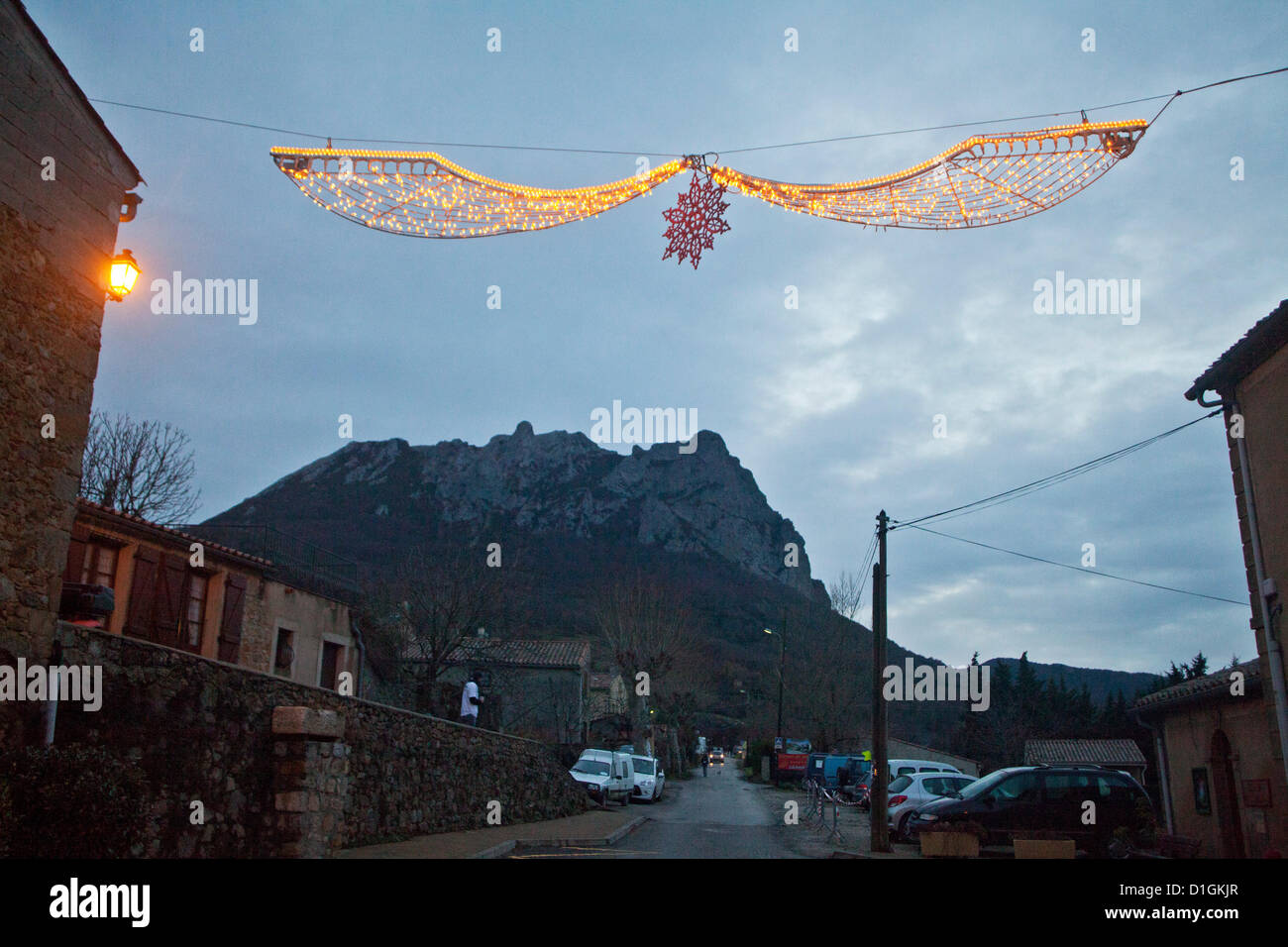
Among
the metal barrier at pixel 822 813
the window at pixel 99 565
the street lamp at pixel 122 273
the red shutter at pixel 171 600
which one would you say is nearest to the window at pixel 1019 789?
the metal barrier at pixel 822 813

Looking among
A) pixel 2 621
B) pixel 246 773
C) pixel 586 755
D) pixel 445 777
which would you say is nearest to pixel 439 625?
pixel 586 755

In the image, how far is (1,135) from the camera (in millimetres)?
8016

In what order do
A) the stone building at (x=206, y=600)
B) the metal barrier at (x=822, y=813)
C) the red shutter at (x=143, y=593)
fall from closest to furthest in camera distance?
1. the stone building at (x=206, y=600)
2. the red shutter at (x=143, y=593)
3. the metal barrier at (x=822, y=813)

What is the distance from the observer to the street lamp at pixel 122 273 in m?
9.10

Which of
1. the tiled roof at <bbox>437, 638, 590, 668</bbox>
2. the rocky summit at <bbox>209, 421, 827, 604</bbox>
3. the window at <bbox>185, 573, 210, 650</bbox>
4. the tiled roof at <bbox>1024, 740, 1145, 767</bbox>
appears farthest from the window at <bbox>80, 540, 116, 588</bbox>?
the rocky summit at <bbox>209, 421, 827, 604</bbox>

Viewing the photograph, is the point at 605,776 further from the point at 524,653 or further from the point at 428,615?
the point at 524,653

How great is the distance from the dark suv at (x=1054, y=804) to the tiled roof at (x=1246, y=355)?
21.3ft

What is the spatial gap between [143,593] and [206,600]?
68.1 inches

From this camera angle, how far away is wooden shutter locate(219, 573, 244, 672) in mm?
16422

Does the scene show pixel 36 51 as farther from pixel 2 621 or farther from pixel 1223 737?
pixel 1223 737

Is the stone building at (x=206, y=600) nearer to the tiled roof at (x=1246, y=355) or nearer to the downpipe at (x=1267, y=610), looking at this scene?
the downpipe at (x=1267, y=610)

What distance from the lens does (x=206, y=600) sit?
16391 millimetres

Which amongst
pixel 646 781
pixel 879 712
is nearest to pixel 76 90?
pixel 879 712

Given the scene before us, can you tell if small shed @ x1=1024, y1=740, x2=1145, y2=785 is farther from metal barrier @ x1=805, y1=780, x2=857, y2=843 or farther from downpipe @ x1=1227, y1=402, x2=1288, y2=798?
downpipe @ x1=1227, y1=402, x2=1288, y2=798
